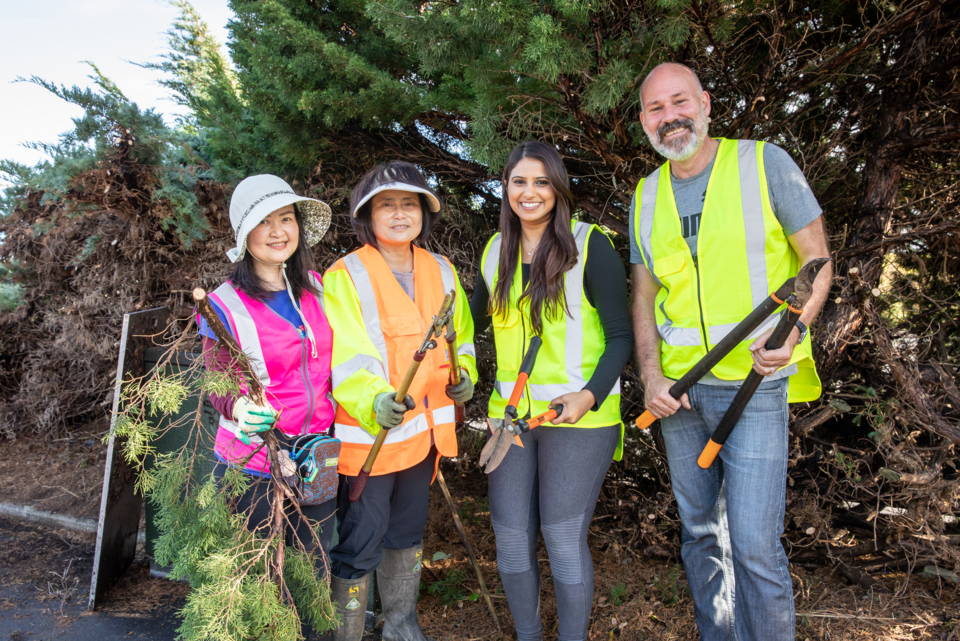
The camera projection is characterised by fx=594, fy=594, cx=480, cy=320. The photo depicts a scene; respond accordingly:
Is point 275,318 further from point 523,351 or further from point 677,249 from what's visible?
point 677,249

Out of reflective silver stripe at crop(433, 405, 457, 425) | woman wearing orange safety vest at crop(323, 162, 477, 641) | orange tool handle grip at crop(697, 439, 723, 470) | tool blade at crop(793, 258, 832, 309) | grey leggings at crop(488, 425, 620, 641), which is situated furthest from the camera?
reflective silver stripe at crop(433, 405, 457, 425)

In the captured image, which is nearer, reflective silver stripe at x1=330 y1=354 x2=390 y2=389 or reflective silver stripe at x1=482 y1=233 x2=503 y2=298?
reflective silver stripe at x1=330 y1=354 x2=390 y2=389

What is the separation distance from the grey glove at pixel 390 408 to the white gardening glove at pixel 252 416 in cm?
38

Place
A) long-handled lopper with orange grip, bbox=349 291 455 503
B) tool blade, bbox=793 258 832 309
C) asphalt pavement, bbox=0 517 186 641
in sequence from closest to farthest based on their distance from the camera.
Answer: tool blade, bbox=793 258 832 309
long-handled lopper with orange grip, bbox=349 291 455 503
asphalt pavement, bbox=0 517 186 641

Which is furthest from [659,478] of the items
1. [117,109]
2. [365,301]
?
[117,109]

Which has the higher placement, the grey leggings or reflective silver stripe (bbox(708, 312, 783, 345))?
reflective silver stripe (bbox(708, 312, 783, 345))

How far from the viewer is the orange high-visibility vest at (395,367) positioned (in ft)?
8.04

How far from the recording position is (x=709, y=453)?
7.35 ft

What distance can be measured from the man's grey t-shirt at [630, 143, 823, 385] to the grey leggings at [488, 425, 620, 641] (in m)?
0.55

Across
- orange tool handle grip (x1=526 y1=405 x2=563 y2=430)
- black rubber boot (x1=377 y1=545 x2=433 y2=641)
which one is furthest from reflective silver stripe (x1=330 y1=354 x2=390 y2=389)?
black rubber boot (x1=377 y1=545 x2=433 y2=641)

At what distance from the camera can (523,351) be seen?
2.47 metres

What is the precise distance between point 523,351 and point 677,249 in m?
0.73

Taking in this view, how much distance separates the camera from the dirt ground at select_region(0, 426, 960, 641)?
2.87 meters

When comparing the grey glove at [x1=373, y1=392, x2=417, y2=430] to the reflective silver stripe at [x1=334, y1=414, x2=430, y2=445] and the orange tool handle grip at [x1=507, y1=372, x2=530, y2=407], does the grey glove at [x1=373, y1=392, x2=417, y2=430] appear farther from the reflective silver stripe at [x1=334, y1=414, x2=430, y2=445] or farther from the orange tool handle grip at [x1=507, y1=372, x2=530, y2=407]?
the orange tool handle grip at [x1=507, y1=372, x2=530, y2=407]
